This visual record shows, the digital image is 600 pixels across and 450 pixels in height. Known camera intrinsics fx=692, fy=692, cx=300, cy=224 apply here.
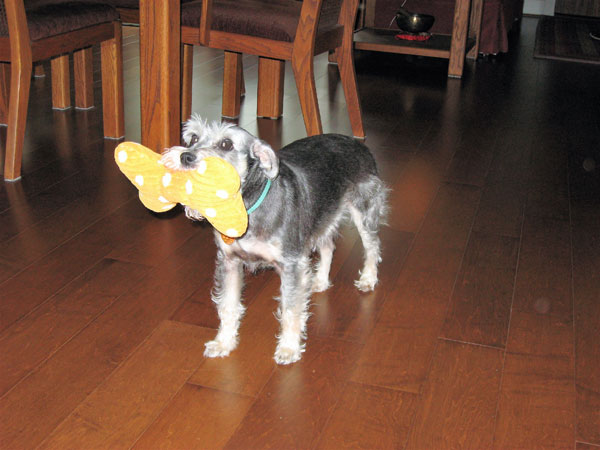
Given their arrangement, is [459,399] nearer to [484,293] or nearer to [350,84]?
[484,293]

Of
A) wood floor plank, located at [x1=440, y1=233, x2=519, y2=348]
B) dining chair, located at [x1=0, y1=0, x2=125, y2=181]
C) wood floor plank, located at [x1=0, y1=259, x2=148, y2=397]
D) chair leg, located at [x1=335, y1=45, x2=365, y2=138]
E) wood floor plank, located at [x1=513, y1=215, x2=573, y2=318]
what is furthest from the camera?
chair leg, located at [x1=335, y1=45, x2=365, y2=138]

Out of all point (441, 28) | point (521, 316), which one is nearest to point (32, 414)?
point (521, 316)

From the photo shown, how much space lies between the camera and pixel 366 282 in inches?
100

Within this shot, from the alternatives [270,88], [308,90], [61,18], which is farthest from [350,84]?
[61,18]

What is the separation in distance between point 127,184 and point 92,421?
1791 mm

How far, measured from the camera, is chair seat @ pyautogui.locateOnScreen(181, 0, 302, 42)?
3.57 m

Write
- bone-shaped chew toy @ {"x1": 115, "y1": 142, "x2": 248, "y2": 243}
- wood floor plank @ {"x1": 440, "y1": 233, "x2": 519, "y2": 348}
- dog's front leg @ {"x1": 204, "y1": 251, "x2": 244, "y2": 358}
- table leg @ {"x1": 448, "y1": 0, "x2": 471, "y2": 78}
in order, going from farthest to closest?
1. table leg @ {"x1": 448, "y1": 0, "x2": 471, "y2": 78}
2. wood floor plank @ {"x1": 440, "y1": 233, "x2": 519, "y2": 348}
3. dog's front leg @ {"x1": 204, "y1": 251, "x2": 244, "y2": 358}
4. bone-shaped chew toy @ {"x1": 115, "y1": 142, "x2": 248, "y2": 243}

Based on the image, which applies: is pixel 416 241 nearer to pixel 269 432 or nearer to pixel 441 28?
pixel 269 432

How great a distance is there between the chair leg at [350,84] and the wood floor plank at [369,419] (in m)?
2.52

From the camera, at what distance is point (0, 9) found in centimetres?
321

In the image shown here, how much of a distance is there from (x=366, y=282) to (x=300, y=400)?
0.73m

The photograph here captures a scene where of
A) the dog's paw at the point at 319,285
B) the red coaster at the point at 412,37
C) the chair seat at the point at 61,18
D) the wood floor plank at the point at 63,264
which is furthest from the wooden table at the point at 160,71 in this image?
the red coaster at the point at 412,37

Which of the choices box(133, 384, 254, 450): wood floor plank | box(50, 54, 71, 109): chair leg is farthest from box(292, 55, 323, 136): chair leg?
box(133, 384, 254, 450): wood floor plank

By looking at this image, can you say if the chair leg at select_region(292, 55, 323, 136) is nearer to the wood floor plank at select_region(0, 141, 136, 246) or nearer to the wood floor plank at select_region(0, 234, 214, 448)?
the wood floor plank at select_region(0, 141, 136, 246)
